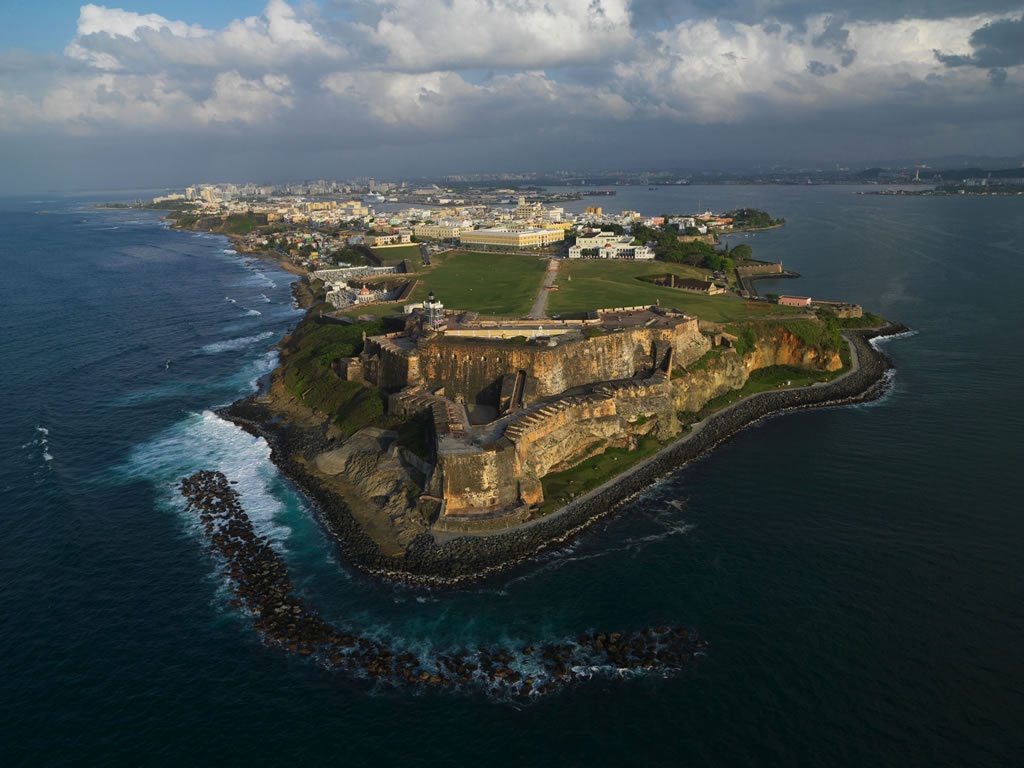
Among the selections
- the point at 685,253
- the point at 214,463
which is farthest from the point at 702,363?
the point at 685,253

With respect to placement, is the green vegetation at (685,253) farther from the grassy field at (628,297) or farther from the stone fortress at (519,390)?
the stone fortress at (519,390)

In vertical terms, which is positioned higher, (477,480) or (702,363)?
(702,363)

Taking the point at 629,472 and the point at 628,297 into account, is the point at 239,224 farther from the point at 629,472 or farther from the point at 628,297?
the point at 629,472

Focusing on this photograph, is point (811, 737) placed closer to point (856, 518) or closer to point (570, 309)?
point (856, 518)

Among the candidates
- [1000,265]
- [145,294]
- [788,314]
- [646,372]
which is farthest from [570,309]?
[1000,265]

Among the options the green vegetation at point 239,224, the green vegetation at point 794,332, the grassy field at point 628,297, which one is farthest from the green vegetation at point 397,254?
the green vegetation at point 239,224

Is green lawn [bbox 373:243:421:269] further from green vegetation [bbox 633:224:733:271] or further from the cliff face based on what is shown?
the cliff face
